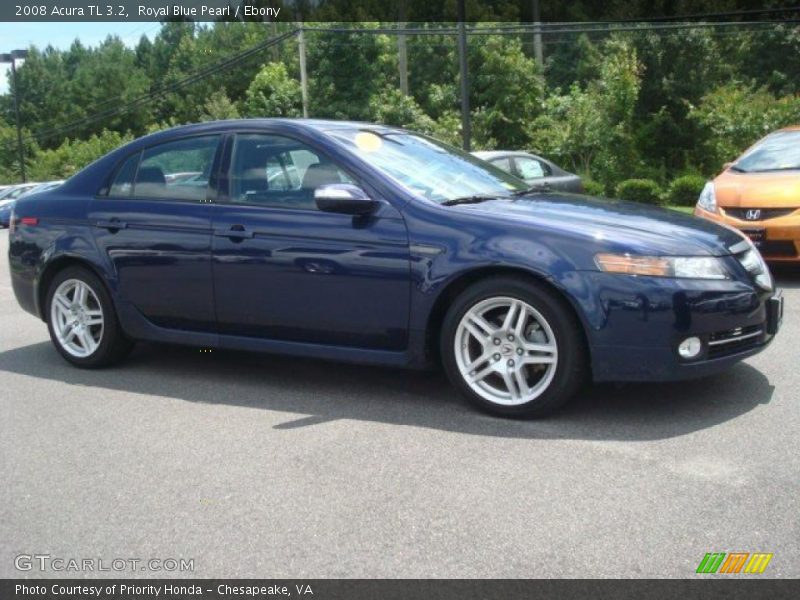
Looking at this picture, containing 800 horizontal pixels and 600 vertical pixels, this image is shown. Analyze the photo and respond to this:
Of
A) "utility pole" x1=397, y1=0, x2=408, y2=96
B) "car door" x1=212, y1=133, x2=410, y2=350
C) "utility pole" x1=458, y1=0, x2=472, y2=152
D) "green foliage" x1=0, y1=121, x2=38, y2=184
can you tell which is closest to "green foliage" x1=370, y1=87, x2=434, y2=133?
"utility pole" x1=397, y1=0, x2=408, y2=96

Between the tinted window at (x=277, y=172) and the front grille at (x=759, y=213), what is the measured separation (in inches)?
196

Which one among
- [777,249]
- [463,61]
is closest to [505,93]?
[463,61]

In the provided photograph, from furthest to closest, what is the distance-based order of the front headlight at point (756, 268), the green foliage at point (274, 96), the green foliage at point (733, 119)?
the green foliage at point (274, 96), the green foliage at point (733, 119), the front headlight at point (756, 268)

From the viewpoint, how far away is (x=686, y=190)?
67.7 ft

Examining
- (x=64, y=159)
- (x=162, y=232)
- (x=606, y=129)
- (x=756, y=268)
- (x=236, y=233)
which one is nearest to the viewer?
(x=756, y=268)

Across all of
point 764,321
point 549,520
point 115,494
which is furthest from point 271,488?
point 764,321

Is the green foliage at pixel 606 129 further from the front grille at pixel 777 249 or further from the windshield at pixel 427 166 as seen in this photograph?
the windshield at pixel 427 166

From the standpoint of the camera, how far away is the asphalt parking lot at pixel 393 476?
10.9 ft

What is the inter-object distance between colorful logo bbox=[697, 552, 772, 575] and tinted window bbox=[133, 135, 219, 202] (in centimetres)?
371

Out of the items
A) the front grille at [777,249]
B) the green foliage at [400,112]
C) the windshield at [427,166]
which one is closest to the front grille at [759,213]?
the front grille at [777,249]

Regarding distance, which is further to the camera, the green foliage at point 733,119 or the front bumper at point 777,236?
the green foliage at point 733,119

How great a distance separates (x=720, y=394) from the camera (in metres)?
5.08
